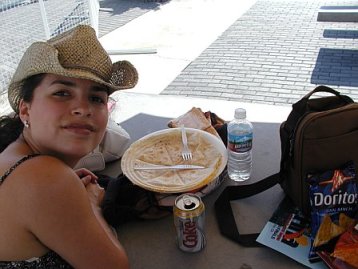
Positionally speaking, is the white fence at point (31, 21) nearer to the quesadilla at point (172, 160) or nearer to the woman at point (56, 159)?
A: the quesadilla at point (172, 160)

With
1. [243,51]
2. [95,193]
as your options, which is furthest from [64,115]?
[243,51]

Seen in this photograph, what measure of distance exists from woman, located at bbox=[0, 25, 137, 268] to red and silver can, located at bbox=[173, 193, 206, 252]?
0.64 feet

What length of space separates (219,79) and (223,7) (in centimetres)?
346

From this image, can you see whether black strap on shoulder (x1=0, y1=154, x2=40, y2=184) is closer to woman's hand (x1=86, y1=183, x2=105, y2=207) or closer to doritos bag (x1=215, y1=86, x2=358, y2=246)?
woman's hand (x1=86, y1=183, x2=105, y2=207)

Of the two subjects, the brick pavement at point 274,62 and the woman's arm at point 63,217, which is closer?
the woman's arm at point 63,217

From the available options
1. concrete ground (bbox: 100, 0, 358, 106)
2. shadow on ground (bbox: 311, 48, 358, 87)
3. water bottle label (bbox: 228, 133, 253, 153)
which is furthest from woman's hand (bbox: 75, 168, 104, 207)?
shadow on ground (bbox: 311, 48, 358, 87)

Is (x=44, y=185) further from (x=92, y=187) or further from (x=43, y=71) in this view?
(x=92, y=187)

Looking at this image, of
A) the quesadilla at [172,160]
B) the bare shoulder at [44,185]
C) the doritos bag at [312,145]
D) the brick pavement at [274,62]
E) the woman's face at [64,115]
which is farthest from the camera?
the brick pavement at [274,62]

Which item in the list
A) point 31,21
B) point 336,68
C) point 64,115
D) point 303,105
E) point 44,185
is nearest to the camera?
point 44,185

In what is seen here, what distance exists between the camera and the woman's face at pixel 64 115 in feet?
3.49

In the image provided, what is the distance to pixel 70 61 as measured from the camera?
1.09 meters

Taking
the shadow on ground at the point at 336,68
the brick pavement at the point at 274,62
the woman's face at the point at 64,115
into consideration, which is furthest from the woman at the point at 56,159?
the shadow on ground at the point at 336,68

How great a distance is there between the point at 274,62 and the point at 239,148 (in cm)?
334

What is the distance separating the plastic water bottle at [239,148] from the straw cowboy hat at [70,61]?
0.45m
